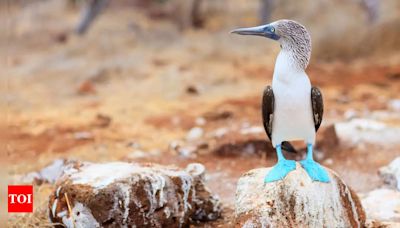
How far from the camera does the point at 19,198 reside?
3.43m

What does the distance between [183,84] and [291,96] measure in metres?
5.66

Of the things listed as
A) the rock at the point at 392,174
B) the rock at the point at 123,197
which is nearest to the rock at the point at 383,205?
the rock at the point at 392,174

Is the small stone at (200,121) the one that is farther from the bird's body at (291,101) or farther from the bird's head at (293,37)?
the bird's head at (293,37)

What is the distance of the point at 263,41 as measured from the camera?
1077 cm

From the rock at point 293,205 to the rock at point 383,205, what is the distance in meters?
0.56

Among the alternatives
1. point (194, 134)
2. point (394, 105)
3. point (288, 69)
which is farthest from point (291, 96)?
point (394, 105)

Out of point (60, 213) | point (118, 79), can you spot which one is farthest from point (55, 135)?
point (60, 213)

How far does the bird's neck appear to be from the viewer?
3.38 m

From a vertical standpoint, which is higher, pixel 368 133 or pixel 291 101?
pixel 368 133

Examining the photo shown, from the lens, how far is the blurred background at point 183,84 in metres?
5.75

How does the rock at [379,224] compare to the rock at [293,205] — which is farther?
the rock at [379,224]

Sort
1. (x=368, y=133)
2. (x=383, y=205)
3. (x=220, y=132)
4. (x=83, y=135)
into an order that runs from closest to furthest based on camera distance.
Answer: (x=383, y=205), (x=368, y=133), (x=220, y=132), (x=83, y=135)

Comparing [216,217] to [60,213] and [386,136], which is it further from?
[386,136]

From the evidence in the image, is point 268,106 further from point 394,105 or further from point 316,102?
point 394,105
